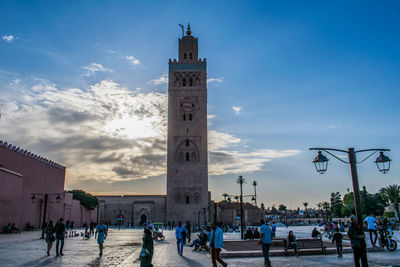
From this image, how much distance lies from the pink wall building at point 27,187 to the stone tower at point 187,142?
44.0 ft

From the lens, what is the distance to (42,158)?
97.9ft

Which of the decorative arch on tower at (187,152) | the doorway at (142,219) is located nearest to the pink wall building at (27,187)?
the doorway at (142,219)

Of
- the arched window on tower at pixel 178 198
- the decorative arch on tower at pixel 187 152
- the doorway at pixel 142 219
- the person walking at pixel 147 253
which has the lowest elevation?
the doorway at pixel 142 219

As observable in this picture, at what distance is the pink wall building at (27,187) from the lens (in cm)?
2212

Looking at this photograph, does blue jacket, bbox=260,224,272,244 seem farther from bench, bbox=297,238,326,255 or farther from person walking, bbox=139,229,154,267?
person walking, bbox=139,229,154,267

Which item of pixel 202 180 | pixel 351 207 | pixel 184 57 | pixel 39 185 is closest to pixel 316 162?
pixel 39 185

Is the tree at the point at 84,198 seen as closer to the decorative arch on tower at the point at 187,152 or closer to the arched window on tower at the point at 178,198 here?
the arched window on tower at the point at 178,198

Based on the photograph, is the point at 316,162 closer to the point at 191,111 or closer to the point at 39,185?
the point at 39,185

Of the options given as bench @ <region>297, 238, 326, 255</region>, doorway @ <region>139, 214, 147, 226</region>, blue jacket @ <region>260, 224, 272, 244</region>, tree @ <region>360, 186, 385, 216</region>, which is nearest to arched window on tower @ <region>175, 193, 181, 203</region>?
doorway @ <region>139, 214, 147, 226</region>

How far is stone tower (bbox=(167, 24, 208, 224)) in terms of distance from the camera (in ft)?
142

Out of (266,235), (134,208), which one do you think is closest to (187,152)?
(134,208)

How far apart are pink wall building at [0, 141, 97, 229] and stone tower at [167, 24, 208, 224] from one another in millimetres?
13426

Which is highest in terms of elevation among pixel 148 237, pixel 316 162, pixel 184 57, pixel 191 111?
pixel 184 57

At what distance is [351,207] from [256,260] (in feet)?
207
